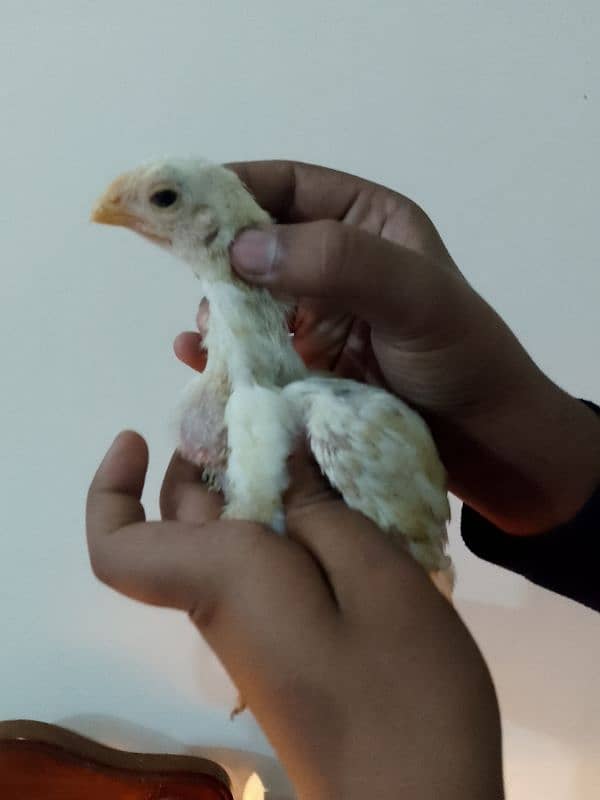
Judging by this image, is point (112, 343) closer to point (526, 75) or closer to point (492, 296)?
point (492, 296)

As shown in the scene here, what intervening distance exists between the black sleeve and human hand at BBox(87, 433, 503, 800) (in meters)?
0.30

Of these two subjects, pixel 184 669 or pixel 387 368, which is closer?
pixel 387 368

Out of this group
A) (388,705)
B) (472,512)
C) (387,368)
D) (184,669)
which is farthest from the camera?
(184,669)

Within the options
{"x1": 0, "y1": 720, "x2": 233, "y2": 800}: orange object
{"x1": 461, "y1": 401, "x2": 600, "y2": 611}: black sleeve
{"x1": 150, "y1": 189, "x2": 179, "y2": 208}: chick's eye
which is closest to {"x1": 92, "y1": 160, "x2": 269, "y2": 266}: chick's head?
{"x1": 150, "y1": 189, "x2": 179, "y2": 208}: chick's eye

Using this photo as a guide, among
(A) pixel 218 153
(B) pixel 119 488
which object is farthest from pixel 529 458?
(A) pixel 218 153

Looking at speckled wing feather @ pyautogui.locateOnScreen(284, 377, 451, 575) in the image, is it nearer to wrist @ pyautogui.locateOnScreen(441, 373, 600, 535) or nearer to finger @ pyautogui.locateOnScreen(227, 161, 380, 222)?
wrist @ pyautogui.locateOnScreen(441, 373, 600, 535)

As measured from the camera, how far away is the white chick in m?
0.50

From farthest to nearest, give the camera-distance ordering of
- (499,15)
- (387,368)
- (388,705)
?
(499,15)
(387,368)
(388,705)

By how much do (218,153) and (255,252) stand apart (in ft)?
1.43

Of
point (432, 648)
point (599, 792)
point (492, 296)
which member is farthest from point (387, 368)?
point (599, 792)

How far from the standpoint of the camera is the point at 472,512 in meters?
0.76

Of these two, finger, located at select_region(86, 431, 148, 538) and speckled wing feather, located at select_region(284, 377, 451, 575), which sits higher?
speckled wing feather, located at select_region(284, 377, 451, 575)

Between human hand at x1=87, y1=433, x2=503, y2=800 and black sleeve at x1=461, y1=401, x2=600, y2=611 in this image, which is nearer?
human hand at x1=87, y1=433, x2=503, y2=800

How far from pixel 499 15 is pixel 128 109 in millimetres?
446
